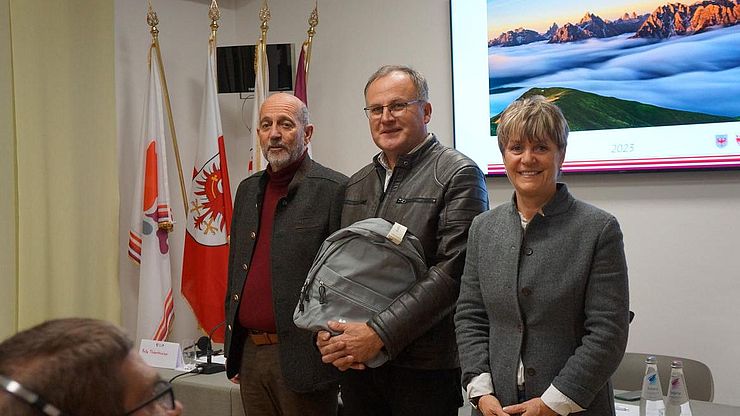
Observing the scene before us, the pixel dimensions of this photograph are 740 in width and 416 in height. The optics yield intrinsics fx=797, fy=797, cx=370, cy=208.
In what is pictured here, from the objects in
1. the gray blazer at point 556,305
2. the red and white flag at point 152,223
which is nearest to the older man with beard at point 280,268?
the gray blazer at point 556,305

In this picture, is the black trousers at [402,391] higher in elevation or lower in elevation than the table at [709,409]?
higher

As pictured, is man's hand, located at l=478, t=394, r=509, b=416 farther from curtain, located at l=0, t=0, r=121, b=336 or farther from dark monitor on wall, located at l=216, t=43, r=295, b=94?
dark monitor on wall, located at l=216, t=43, r=295, b=94

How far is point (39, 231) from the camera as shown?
4027 millimetres

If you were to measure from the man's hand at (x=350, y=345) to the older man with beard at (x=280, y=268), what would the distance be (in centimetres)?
30

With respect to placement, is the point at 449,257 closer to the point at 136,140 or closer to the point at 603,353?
the point at 603,353

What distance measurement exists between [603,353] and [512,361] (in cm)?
22

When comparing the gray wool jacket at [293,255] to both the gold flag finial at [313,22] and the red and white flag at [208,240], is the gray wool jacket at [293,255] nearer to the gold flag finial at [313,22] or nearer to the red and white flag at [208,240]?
the red and white flag at [208,240]

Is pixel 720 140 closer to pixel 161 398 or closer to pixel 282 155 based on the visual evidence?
pixel 282 155

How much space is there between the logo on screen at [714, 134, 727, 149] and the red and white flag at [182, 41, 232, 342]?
2580 millimetres

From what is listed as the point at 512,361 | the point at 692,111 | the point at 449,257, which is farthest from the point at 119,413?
the point at 692,111

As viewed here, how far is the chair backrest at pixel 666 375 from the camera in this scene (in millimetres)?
3174

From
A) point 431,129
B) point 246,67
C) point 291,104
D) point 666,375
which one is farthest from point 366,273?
point 246,67

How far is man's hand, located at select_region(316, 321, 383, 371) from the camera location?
225cm

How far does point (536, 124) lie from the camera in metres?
1.99
